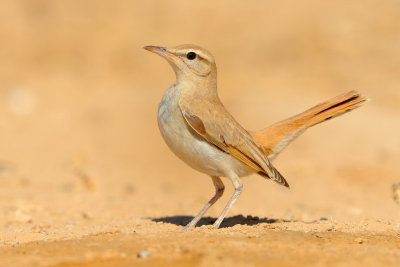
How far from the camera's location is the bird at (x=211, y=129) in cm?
655

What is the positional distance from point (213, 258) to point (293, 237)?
1.16 m

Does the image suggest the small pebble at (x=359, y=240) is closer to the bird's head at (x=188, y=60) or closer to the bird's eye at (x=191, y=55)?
the bird's head at (x=188, y=60)

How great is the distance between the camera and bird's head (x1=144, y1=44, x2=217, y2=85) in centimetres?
706

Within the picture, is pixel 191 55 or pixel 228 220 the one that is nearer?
pixel 191 55

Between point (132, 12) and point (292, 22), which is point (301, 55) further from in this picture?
point (132, 12)

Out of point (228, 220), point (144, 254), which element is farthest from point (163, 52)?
point (144, 254)

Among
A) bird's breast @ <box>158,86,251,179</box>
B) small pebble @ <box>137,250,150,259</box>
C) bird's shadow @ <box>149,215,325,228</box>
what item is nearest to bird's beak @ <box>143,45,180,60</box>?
bird's breast @ <box>158,86,251,179</box>

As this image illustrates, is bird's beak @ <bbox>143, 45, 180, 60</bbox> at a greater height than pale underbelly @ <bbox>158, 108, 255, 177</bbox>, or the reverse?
bird's beak @ <bbox>143, 45, 180, 60</bbox>

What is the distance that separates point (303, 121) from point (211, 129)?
1.25 m

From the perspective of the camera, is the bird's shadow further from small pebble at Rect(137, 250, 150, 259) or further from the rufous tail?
small pebble at Rect(137, 250, 150, 259)

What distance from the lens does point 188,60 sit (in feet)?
23.2

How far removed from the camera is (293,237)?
569cm

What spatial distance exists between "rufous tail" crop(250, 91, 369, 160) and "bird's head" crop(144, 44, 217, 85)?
95cm

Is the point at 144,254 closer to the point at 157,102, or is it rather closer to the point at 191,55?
the point at 191,55
